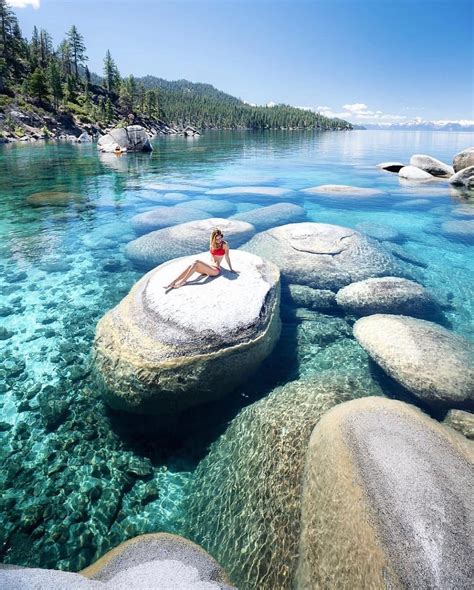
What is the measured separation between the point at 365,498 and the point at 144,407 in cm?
404

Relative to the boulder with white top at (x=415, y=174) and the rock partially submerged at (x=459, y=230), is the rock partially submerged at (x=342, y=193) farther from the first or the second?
the boulder with white top at (x=415, y=174)

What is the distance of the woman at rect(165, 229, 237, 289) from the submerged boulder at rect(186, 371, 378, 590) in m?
3.09

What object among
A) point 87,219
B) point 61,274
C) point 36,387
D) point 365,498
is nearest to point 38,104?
point 87,219

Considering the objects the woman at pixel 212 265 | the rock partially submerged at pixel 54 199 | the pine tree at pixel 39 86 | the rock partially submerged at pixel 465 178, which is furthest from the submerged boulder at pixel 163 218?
the pine tree at pixel 39 86

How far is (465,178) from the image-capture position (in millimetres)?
27141

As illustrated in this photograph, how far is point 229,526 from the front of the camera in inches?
188

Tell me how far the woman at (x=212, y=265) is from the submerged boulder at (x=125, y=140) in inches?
1969

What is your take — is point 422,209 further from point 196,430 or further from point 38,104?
point 38,104

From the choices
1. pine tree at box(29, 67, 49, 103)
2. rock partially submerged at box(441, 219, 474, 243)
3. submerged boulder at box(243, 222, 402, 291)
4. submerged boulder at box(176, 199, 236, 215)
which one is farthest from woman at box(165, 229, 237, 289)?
pine tree at box(29, 67, 49, 103)

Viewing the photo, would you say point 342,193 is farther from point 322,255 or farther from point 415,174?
point 322,255

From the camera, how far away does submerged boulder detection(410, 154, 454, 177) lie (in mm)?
32188

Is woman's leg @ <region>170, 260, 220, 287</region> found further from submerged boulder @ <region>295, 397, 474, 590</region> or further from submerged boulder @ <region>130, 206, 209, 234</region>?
submerged boulder @ <region>130, 206, 209, 234</region>

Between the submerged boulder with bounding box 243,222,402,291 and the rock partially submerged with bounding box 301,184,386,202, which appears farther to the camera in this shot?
the rock partially submerged with bounding box 301,184,386,202

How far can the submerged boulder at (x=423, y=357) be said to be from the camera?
20.5 feet
